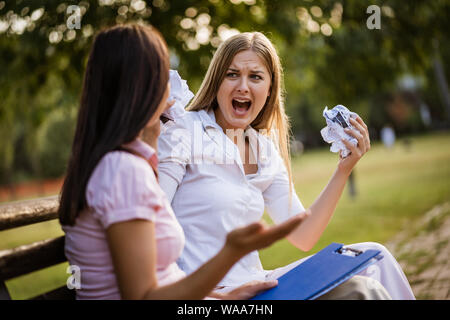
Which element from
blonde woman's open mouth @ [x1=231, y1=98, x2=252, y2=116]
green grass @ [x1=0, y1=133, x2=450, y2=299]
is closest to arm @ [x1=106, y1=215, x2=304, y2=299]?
blonde woman's open mouth @ [x1=231, y1=98, x2=252, y2=116]

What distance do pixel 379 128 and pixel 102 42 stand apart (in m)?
47.9

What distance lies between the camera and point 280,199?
238 cm

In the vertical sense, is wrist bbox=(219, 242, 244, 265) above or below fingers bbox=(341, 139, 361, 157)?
below

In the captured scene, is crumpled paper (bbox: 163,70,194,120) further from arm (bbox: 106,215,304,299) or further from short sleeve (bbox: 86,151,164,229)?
arm (bbox: 106,215,304,299)

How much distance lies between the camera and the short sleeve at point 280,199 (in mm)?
2357

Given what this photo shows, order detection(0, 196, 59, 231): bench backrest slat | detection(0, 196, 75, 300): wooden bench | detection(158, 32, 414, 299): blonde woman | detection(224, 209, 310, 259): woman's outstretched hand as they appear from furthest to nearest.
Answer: detection(158, 32, 414, 299): blonde woman → detection(0, 196, 59, 231): bench backrest slat → detection(0, 196, 75, 300): wooden bench → detection(224, 209, 310, 259): woman's outstretched hand

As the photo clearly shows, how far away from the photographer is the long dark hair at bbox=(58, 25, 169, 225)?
1.42 m

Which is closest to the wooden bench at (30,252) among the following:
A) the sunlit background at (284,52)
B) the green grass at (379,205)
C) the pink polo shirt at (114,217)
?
the pink polo shirt at (114,217)

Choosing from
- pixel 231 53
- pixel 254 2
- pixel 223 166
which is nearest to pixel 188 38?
pixel 254 2

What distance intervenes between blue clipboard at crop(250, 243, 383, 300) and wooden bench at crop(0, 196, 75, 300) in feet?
2.96

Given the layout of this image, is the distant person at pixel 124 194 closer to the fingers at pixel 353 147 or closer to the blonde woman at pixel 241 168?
the blonde woman at pixel 241 168

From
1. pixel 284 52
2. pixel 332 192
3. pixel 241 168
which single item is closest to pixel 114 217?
pixel 241 168
